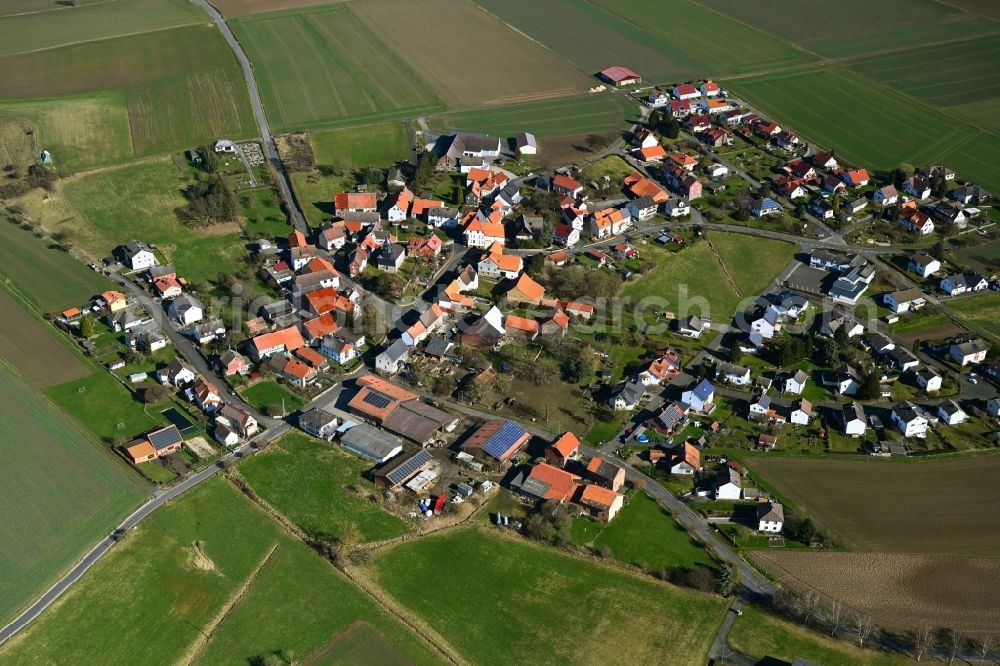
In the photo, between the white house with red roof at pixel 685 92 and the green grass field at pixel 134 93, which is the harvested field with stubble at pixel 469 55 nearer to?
the white house with red roof at pixel 685 92

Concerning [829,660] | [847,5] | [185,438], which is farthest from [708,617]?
[847,5]

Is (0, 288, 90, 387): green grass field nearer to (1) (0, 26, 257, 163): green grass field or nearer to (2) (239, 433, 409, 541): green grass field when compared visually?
(2) (239, 433, 409, 541): green grass field

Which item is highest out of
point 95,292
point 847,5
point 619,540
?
point 847,5

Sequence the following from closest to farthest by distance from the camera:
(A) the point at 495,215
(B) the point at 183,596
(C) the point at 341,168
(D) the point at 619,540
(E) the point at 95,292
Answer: (B) the point at 183,596
(D) the point at 619,540
(E) the point at 95,292
(A) the point at 495,215
(C) the point at 341,168

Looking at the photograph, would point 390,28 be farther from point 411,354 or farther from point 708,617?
point 708,617

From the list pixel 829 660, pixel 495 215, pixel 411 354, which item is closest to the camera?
pixel 829 660

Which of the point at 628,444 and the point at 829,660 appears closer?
the point at 829,660

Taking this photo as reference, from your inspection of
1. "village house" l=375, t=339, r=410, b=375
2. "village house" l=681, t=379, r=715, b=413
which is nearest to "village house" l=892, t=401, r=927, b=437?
"village house" l=681, t=379, r=715, b=413
